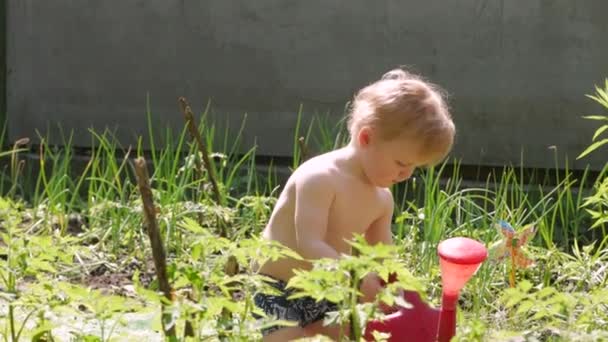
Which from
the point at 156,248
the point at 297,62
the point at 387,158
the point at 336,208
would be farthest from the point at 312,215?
the point at 297,62

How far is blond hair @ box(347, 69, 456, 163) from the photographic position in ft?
10.6

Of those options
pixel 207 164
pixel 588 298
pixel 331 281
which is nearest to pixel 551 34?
pixel 207 164

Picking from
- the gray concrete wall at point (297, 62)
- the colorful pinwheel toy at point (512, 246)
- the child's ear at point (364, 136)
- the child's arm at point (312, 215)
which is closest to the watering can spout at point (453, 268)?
the child's arm at point (312, 215)

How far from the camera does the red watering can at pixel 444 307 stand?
107 inches

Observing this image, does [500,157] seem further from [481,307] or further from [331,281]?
[331,281]

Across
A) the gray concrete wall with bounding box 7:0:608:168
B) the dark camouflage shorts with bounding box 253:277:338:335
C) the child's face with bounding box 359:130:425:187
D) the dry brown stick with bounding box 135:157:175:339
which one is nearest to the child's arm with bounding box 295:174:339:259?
the child's face with bounding box 359:130:425:187

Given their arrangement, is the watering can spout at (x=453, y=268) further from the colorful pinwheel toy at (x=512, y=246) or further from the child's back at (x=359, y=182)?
the colorful pinwheel toy at (x=512, y=246)

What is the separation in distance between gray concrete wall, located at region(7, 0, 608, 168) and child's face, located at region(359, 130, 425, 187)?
3.42 m

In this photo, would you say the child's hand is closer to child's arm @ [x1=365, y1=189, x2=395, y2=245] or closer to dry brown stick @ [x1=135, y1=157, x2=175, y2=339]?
child's arm @ [x1=365, y1=189, x2=395, y2=245]

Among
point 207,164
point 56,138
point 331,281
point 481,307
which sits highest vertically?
point 331,281

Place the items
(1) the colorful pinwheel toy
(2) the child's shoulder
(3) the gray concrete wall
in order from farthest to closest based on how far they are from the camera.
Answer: (3) the gray concrete wall → (1) the colorful pinwheel toy → (2) the child's shoulder

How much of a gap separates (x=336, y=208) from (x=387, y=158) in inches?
8.5

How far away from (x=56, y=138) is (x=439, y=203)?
11.4ft

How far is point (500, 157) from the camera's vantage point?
22.2ft
